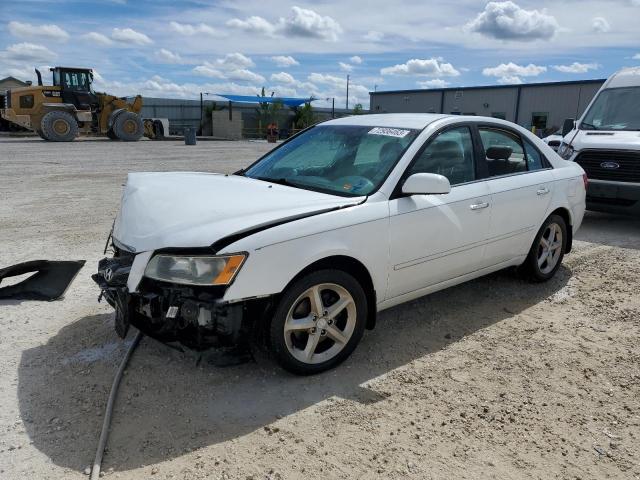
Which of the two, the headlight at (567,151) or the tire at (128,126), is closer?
the headlight at (567,151)

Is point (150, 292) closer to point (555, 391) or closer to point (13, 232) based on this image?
point (555, 391)

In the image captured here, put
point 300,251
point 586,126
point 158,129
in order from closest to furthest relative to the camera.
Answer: point 300,251 → point 586,126 → point 158,129

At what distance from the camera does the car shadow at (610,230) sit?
7.15 metres

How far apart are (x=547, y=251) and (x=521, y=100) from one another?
1447 inches

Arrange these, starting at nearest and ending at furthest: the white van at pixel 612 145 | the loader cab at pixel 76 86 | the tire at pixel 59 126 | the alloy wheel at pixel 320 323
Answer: the alloy wheel at pixel 320 323, the white van at pixel 612 145, the tire at pixel 59 126, the loader cab at pixel 76 86

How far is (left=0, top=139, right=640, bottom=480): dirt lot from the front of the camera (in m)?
2.66

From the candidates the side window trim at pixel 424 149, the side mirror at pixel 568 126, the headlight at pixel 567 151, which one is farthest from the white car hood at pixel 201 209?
the side mirror at pixel 568 126

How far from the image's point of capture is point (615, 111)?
8531mm

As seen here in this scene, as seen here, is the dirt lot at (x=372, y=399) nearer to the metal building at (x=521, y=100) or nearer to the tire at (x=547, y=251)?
the tire at (x=547, y=251)

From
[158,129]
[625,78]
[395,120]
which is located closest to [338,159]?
[395,120]

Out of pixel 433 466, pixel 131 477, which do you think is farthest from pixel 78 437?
pixel 433 466

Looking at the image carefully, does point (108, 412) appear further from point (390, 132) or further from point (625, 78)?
point (625, 78)

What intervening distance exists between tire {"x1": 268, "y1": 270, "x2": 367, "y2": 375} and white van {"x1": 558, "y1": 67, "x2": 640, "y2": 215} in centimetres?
574

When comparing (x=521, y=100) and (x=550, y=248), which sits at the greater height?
(x=521, y=100)
